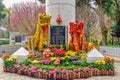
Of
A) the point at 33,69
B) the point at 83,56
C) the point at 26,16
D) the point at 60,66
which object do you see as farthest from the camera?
the point at 26,16

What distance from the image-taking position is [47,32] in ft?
34.7

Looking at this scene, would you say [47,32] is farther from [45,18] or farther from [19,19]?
[19,19]

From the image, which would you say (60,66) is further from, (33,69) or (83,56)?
(83,56)

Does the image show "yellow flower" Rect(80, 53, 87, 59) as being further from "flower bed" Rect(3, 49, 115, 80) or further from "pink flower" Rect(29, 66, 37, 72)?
"pink flower" Rect(29, 66, 37, 72)

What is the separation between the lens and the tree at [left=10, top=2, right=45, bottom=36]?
2746cm

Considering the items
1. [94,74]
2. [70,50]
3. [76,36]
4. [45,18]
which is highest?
[45,18]

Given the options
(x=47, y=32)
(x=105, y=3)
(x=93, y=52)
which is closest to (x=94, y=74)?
(x=93, y=52)

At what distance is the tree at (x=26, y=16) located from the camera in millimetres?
27462

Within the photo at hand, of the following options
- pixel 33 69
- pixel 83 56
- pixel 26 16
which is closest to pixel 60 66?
pixel 33 69

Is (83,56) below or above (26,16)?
below

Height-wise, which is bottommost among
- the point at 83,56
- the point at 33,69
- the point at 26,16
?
the point at 33,69

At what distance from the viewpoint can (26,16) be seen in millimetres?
27750

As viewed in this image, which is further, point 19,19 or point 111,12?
point 19,19

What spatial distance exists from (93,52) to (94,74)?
4.55 feet
